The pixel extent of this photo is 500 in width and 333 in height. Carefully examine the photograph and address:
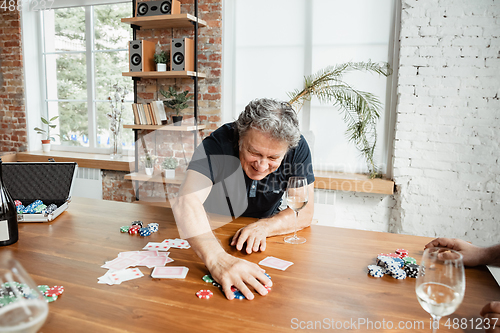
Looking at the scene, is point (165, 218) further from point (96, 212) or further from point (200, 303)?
point (200, 303)

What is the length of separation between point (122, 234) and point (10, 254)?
1.17 ft

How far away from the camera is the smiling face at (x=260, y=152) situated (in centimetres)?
143

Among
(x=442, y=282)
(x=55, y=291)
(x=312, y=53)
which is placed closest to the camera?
(x=442, y=282)

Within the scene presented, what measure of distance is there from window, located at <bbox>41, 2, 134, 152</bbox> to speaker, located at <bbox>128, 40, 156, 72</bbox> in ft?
1.95

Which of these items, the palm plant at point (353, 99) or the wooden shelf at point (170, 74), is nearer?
the palm plant at point (353, 99)

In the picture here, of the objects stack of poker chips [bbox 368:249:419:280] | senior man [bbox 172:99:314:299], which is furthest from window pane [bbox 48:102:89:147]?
stack of poker chips [bbox 368:249:419:280]

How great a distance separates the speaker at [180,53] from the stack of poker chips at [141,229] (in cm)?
237

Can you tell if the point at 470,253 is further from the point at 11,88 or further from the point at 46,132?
the point at 11,88

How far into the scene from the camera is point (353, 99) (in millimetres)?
3086

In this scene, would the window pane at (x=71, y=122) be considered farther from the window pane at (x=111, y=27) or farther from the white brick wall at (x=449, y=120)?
the white brick wall at (x=449, y=120)

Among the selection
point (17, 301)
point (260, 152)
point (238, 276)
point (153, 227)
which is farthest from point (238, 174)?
point (17, 301)

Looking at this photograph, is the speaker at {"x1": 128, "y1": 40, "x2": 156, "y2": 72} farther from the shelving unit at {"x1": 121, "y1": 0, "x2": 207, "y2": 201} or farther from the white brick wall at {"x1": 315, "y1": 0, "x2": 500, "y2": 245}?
the white brick wall at {"x1": 315, "y1": 0, "x2": 500, "y2": 245}

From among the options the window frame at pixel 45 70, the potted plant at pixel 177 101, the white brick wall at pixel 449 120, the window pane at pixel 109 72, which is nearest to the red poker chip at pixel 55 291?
the potted plant at pixel 177 101

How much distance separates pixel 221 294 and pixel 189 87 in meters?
3.04
